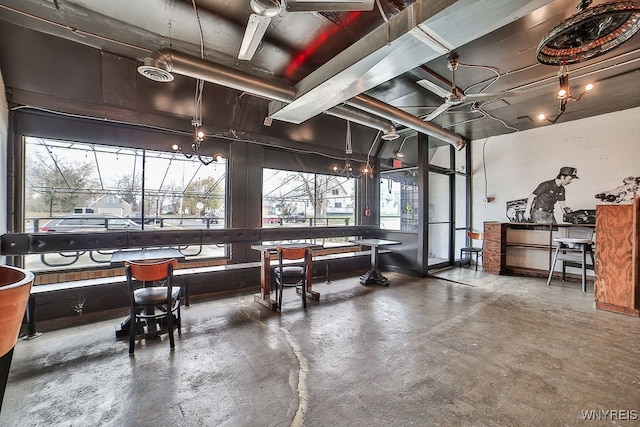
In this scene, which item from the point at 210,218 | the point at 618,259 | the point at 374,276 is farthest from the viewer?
the point at 374,276

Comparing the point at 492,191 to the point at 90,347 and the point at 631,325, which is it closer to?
the point at 631,325

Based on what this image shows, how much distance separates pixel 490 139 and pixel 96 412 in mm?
8277

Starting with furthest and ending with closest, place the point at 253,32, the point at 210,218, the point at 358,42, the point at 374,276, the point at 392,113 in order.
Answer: the point at 374,276
the point at 210,218
the point at 392,113
the point at 358,42
the point at 253,32

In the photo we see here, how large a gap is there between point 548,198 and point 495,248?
1511mm

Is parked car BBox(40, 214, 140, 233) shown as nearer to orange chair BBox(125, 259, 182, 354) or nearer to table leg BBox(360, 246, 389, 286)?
orange chair BBox(125, 259, 182, 354)

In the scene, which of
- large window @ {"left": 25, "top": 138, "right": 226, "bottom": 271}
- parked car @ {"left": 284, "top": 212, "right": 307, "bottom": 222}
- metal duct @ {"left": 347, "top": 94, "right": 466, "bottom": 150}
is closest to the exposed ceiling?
metal duct @ {"left": 347, "top": 94, "right": 466, "bottom": 150}

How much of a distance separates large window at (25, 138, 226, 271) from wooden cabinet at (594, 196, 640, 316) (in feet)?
19.6

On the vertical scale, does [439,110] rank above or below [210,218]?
above

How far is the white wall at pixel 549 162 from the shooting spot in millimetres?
5066

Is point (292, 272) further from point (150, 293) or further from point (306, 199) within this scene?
point (306, 199)

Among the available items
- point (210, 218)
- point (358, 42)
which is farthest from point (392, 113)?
point (210, 218)

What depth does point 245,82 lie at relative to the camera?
3213 millimetres

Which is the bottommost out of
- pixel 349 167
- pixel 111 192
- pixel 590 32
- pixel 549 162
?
pixel 111 192

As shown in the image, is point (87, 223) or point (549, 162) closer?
point (87, 223)
